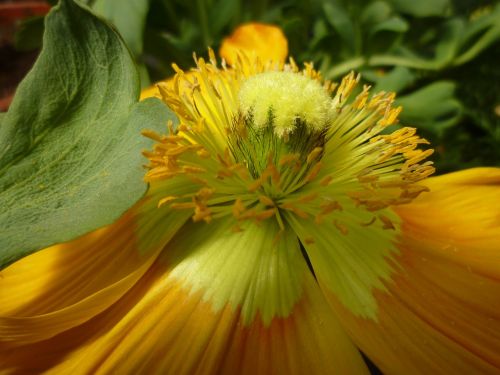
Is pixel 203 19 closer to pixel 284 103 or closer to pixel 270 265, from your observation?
pixel 284 103

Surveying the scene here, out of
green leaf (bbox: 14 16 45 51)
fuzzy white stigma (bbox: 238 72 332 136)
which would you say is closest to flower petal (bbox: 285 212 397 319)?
fuzzy white stigma (bbox: 238 72 332 136)

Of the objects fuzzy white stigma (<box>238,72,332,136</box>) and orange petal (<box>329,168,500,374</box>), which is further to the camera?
fuzzy white stigma (<box>238,72,332,136</box>)

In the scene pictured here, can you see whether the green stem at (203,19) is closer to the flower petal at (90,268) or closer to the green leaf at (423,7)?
the green leaf at (423,7)

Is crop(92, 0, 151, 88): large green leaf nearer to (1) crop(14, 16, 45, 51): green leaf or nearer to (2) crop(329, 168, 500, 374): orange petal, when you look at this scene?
(1) crop(14, 16, 45, 51): green leaf

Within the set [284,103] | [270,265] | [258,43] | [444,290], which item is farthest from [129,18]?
[444,290]

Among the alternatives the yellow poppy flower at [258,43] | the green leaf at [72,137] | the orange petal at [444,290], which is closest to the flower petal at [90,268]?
the green leaf at [72,137]

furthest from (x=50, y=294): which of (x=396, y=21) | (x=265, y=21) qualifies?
(x=265, y=21)

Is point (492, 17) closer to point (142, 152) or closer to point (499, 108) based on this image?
point (499, 108)
